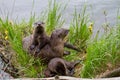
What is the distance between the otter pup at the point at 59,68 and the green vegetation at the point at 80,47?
11cm

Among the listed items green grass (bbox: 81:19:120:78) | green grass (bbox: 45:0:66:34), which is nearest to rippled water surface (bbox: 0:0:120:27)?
green grass (bbox: 45:0:66:34)

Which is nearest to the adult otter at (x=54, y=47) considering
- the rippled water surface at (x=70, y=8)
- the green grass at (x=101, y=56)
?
the green grass at (x=101, y=56)

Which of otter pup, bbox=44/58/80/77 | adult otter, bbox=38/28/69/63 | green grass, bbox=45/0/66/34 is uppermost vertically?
green grass, bbox=45/0/66/34

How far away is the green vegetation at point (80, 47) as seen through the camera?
5.43m

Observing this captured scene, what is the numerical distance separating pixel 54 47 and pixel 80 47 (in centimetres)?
54

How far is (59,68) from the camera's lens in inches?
215

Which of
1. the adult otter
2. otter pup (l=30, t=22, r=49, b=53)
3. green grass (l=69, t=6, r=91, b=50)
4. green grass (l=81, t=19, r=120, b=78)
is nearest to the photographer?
green grass (l=81, t=19, r=120, b=78)

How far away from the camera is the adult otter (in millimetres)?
5715

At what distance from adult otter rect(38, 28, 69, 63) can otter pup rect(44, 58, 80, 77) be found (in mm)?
206

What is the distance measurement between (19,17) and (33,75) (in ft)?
8.84

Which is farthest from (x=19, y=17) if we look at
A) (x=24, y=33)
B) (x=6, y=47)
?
(x=6, y=47)

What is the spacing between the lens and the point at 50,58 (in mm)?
5836

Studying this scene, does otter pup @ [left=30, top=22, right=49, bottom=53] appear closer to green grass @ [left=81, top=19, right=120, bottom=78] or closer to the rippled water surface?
green grass @ [left=81, top=19, right=120, bottom=78]

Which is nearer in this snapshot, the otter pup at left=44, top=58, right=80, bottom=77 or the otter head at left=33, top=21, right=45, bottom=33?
the otter pup at left=44, top=58, right=80, bottom=77
